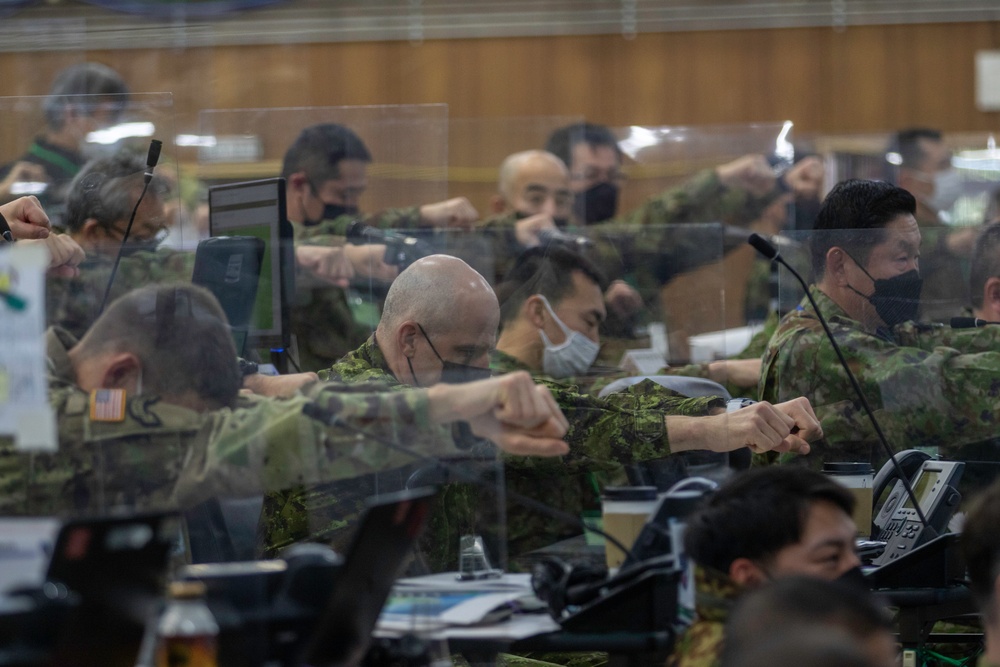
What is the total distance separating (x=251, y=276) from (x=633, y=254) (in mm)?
2001

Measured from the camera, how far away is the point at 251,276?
351 cm

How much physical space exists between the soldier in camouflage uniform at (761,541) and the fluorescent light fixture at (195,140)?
3.54 metres

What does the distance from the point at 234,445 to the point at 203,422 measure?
0.08 metres

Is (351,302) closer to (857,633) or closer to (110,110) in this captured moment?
(110,110)

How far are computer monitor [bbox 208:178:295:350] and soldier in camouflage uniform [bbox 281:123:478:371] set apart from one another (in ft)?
2.06

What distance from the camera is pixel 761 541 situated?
213 cm

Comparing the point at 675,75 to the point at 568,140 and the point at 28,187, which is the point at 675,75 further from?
the point at 28,187

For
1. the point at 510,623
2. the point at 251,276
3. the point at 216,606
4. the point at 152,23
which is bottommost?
the point at 510,623

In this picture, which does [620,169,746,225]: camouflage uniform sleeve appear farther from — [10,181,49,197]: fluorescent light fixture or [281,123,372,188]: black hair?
[10,181,49,197]: fluorescent light fixture

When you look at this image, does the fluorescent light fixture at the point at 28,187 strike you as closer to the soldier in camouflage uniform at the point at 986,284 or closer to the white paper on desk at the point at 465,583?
the white paper on desk at the point at 465,583

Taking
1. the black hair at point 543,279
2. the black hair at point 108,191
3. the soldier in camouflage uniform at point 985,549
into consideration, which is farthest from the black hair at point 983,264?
the black hair at point 108,191

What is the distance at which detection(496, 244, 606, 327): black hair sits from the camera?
4.18 m

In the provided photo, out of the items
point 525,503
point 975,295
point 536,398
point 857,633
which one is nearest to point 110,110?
point 525,503

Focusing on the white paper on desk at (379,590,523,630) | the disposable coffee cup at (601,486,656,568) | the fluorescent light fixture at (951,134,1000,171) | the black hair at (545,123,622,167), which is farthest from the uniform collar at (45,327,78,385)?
the fluorescent light fixture at (951,134,1000,171)
